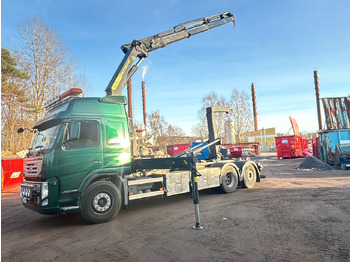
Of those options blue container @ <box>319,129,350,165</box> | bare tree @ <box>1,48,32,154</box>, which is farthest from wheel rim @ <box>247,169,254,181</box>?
bare tree @ <box>1,48,32,154</box>

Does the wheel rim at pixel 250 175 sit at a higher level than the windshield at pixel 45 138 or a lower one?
lower

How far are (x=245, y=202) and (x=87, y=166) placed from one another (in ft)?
15.6

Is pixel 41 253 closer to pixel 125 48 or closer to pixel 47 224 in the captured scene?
pixel 47 224

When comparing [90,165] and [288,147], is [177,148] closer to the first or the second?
[288,147]

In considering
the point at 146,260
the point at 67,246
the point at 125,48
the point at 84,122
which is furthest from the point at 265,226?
the point at 125,48

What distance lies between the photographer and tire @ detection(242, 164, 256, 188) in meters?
10.3

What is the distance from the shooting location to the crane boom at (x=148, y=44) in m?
8.76

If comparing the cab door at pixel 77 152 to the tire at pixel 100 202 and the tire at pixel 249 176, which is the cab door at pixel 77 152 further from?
the tire at pixel 249 176

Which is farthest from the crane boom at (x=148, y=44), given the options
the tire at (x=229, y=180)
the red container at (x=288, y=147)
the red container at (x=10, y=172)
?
the red container at (x=288, y=147)

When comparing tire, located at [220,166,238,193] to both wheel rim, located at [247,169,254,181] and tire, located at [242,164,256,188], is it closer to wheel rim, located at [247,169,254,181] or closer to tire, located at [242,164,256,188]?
tire, located at [242,164,256,188]

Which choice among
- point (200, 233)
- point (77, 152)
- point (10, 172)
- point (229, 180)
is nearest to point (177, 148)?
point (10, 172)

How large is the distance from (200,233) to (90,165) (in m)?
3.10

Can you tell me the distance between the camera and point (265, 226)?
5.29 m

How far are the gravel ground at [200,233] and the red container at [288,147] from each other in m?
21.6
